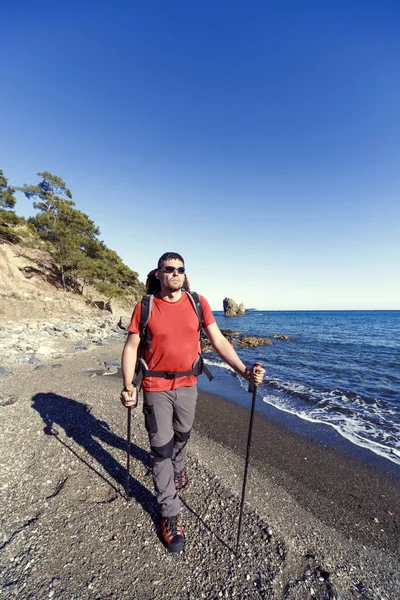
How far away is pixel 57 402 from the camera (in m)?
8.57

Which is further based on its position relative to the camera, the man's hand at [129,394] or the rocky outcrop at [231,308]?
the rocky outcrop at [231,308]

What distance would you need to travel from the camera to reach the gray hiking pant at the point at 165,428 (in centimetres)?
369

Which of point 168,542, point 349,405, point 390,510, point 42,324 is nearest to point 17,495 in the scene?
point 168,542

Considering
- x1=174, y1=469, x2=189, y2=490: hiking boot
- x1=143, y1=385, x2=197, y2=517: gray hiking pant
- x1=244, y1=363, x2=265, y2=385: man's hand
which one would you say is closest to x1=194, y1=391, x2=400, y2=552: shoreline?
x1=174, y1=469, x2=189, y2=490: hiking boot

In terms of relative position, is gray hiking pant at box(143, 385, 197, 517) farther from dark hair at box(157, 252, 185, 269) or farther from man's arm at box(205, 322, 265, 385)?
dark hair at box(157, 252, 185, 269)

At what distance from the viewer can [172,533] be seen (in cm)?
357

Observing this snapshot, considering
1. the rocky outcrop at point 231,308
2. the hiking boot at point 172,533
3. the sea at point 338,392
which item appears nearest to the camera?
the hiking boot at point 172,533

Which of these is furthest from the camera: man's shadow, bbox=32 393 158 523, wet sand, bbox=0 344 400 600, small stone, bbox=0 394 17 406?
small stone, bbox=0 394 17 406

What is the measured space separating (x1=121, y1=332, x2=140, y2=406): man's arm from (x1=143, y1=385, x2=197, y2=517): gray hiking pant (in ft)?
0.76

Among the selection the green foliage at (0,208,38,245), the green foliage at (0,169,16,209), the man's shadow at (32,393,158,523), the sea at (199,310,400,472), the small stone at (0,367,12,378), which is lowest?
the sea at (199,310,400,472)

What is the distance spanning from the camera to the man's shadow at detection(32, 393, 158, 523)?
4.61 m

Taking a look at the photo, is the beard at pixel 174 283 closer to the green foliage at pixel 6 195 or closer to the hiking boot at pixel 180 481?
the hiking boot at pixel 180 481

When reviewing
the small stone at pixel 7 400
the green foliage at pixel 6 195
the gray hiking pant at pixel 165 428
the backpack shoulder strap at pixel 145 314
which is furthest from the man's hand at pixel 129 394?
the green foliage at pixel 6 195

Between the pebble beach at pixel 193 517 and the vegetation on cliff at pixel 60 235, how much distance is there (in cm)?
3856
